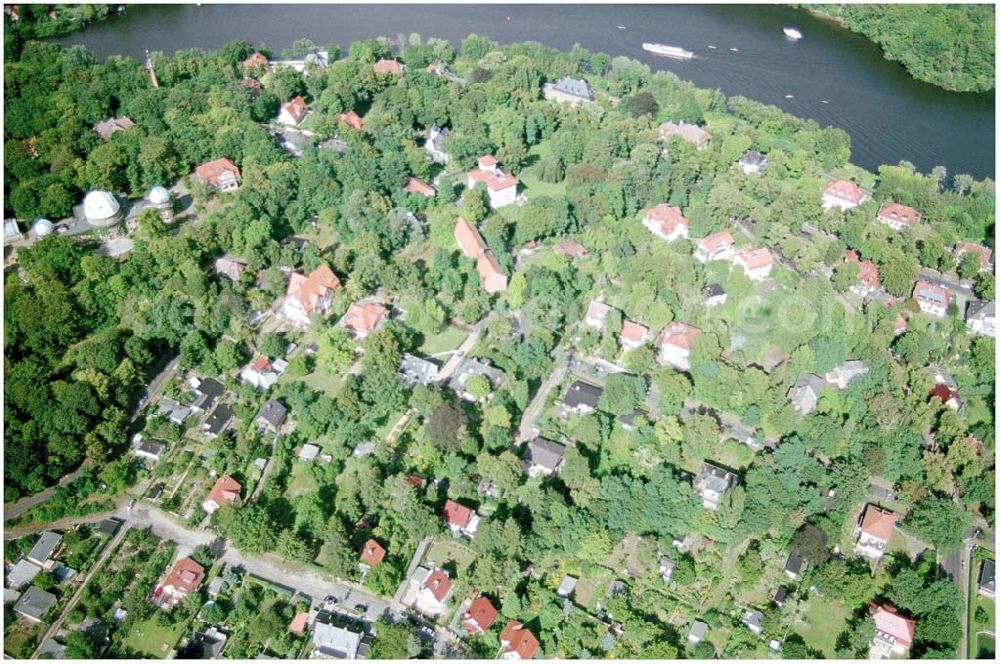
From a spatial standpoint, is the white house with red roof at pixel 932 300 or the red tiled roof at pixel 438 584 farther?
the white house with red roof at pixel 932 300

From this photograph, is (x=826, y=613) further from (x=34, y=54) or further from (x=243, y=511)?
(x=34, y=54)

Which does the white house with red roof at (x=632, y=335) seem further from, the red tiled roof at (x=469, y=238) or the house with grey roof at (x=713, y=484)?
the red tiled roof at (x=469, y=238)

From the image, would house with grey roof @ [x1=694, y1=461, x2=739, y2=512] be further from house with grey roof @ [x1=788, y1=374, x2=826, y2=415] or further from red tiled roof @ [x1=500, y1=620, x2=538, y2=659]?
red tiled roof @ [x1=500, y1=620, x2=538, y2=659]

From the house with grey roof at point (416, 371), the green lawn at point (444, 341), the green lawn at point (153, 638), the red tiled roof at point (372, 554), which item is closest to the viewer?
the green lawn at point (153, 638)

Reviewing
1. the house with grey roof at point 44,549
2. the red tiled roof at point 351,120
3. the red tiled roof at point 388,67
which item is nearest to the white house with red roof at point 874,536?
the house with grey roof at point 44,549

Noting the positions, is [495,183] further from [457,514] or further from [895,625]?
[895,625]
